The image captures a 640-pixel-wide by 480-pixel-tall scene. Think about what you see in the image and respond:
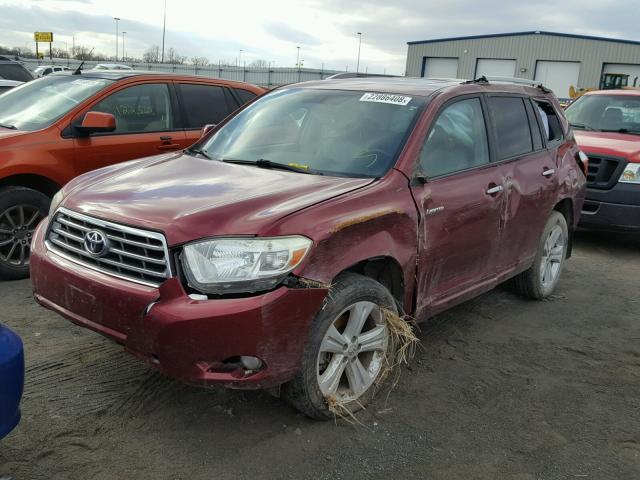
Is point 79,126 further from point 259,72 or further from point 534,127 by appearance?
point 259,72

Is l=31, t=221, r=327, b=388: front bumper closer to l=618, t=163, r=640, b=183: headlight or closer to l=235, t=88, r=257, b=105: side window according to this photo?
l=235, t=88, r=257, b=105: side window

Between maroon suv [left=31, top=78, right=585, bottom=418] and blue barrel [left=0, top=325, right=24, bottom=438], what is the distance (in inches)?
22.2

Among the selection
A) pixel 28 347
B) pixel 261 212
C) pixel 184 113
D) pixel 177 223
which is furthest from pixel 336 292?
pixel 184 113

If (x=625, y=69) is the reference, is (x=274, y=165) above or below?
below

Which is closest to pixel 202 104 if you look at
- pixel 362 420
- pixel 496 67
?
pixel 362 420

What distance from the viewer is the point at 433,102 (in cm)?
393

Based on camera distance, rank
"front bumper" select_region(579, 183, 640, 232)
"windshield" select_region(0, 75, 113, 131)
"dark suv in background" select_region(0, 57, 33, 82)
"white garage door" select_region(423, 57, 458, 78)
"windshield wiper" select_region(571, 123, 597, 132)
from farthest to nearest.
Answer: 1. "white garage door" select_region(423, 57, 458, 78)
2. "dark suv in background" select_region(0, 57, 33, 82)
3. "windshield wiper" select_region(571, 123, 597, 132)
4. "front bumper" select_region(579, 183, 640, 232)
5. "windshield" select_region(0, 75, 113, 131)

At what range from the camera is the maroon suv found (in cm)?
278

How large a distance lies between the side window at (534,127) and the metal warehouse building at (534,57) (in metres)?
37.9

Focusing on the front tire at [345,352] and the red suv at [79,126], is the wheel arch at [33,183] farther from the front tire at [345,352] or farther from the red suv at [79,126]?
the front tire at [345,352]

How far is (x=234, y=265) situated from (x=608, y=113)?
24.9ft

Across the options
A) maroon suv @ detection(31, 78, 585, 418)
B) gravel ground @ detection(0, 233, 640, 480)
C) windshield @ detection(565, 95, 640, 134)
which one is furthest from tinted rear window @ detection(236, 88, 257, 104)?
windshield @ detection(565, 95, 640, 134)

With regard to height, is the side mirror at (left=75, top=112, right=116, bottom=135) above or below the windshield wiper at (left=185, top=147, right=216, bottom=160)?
above

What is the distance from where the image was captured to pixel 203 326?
2691 mm
